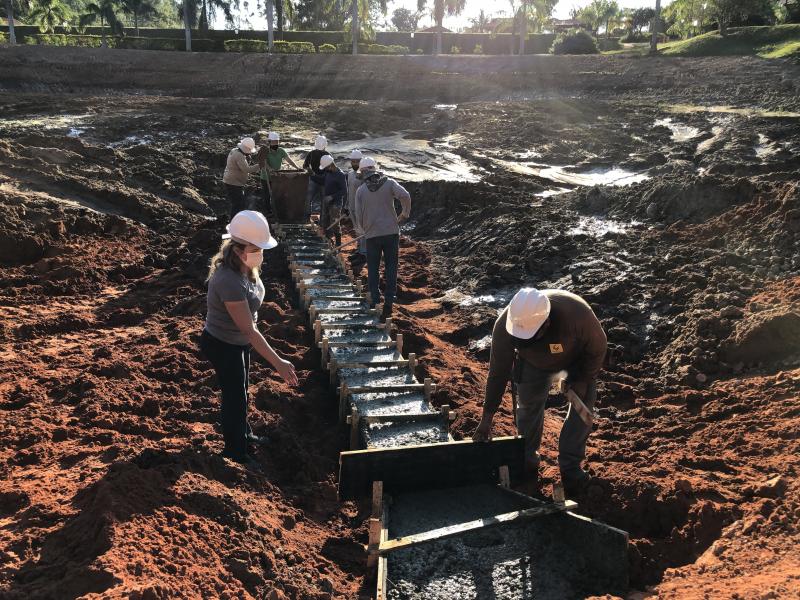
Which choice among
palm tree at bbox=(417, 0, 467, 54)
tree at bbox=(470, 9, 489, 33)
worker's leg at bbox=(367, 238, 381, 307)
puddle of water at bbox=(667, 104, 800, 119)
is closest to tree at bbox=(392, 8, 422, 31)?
tree at bbox=(470, 9, 489, 33)

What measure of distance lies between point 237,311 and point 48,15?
163 feet

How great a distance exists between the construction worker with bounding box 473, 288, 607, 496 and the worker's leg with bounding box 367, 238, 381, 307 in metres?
3.27

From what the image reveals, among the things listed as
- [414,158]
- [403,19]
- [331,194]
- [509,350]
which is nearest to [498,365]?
[509,350]

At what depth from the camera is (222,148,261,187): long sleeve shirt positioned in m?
9.91

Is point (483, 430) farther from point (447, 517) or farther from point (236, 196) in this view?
point (236, 196)

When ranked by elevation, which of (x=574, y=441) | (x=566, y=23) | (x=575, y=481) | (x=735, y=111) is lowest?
(x=575, y=481)

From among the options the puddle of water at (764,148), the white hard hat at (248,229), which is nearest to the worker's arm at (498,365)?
the white hard hat at (248,229)

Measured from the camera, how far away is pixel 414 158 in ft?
56.2

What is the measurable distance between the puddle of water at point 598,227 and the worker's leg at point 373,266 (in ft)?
13.5

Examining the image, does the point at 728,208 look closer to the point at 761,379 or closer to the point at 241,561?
→ the point at 761,379

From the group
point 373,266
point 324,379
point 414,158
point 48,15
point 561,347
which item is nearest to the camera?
point 561,347

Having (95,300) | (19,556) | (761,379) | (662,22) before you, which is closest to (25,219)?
(95,300)

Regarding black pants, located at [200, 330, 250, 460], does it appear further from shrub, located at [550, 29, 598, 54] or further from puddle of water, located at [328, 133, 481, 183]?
shrub, located at [550, 29, 598, 54]

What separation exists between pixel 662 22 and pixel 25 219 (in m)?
50.5
